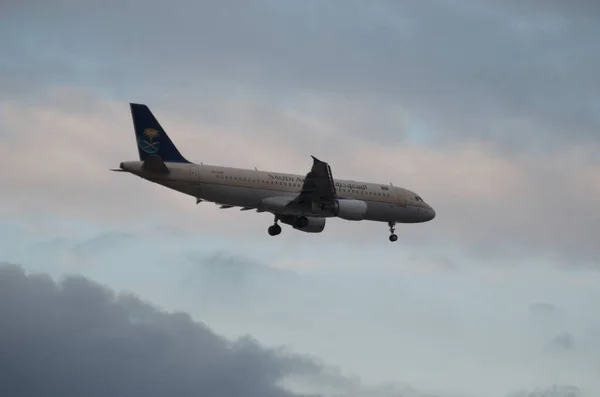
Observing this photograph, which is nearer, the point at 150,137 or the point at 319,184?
the point at 150,137

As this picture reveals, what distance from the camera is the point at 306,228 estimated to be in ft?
226

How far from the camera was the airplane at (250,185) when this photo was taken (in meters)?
60.6

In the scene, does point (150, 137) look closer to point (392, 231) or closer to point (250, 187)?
point (250, 187)

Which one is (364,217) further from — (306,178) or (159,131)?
(159,131)

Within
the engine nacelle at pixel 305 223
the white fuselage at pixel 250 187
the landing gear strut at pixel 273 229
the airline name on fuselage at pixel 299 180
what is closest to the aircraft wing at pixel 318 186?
the white fuselage at pixel 250 187

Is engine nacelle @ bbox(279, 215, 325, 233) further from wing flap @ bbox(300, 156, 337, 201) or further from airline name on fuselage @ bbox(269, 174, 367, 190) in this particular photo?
wing flap @ bbox(300, 156, 337, 201)

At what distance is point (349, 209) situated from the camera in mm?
64250

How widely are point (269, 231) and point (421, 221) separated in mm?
9898

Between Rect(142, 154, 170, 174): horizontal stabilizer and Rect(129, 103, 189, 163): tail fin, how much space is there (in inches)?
46.3

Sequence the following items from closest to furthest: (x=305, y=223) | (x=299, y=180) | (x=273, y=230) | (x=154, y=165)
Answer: (x=154, y=165) < (x=299, y=180) < (x=305, y=223) < (x=273, y=230)

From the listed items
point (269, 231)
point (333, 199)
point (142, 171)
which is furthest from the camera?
point (269, 231)

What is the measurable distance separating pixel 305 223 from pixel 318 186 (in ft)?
17.1

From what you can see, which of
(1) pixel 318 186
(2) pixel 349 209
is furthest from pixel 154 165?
(2) pixel 349 209

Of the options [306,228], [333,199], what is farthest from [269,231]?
[333,199]
